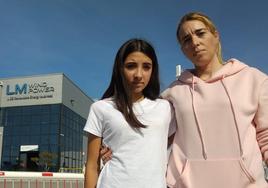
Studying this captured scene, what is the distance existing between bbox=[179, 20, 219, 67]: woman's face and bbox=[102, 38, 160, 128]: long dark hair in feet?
0.84

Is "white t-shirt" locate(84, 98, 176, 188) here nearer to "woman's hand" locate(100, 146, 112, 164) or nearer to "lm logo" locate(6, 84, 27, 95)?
"woman's hand" locate(100, 146, 112, 164)

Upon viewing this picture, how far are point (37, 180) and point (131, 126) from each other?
719 cm

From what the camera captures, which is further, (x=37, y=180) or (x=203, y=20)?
(x=37, y=180)

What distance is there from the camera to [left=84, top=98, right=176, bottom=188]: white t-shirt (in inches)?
97.2

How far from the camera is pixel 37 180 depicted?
9172 mm

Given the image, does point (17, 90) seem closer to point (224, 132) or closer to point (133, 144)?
point (133, 144)

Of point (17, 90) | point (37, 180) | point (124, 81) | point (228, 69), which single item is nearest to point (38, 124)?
point (17, 90)

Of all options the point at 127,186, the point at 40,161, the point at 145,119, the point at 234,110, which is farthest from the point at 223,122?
the point at 40,161

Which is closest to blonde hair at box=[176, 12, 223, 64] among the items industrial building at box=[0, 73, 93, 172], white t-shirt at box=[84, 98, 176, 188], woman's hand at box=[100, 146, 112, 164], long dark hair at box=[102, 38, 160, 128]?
long dark hair at box=[102, 38, 160, 128]

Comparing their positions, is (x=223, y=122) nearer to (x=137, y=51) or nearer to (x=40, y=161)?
(x=137, y=51)

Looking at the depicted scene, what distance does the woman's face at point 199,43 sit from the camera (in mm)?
2627

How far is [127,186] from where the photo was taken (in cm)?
245

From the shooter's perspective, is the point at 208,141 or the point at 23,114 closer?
the point at 208,141

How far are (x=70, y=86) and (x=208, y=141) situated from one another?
55.0 meters
